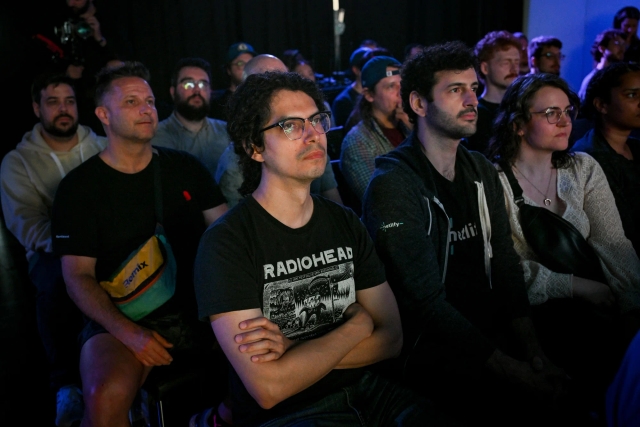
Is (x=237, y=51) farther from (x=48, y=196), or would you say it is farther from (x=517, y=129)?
(x=517, y=129)

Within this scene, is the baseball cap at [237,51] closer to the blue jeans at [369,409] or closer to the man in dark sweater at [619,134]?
the man in dark sweater at [619,134]

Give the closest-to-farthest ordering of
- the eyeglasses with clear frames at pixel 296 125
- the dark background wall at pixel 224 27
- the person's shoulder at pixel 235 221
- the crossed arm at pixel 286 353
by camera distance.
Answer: the crossed arm at pixel 286 353 → the person's shoulder at pixel 235 221 → the eyeglasses with clear frames at pixel 296 125 → the dark background wall at pixel 224 27

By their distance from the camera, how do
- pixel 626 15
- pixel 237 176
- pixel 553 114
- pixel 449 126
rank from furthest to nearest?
pixel 626 15 → pixel 237 176 → pixel 553 114 → pixel 449 126

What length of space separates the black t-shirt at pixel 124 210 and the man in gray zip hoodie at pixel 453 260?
0.79 metres

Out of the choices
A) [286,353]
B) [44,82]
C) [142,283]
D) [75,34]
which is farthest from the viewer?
[75,34]

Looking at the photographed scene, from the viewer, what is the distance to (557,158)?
2.33 metres

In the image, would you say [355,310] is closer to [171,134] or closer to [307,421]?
[307,421]

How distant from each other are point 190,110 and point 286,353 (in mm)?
2698

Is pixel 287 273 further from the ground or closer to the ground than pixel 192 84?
closer to the ground

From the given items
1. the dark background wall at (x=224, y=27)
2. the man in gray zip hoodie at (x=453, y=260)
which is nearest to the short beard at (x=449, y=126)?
the man in gray zip hoodie at (x=453, y=260)

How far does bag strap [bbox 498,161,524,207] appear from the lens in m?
2.22

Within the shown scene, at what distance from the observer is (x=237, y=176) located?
106 inches

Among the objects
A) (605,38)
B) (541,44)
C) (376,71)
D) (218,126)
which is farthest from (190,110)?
(605,38)

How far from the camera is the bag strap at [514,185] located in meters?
2.22
